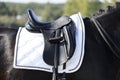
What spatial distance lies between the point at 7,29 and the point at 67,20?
705mm

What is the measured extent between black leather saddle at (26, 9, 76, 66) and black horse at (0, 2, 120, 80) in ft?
0.48

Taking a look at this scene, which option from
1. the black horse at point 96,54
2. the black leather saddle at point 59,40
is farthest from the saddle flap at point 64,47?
the black horse at point 96,54

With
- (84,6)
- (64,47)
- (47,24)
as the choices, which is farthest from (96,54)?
(84,6)

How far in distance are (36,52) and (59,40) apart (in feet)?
0.87

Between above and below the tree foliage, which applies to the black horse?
below

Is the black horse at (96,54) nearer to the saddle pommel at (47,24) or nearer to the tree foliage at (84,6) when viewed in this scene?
the saddle pommel at (47,24)

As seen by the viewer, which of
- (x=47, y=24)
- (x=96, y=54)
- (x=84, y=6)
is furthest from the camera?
(x=84, y=6)

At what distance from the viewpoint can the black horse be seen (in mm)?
3580

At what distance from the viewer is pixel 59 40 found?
3629mm

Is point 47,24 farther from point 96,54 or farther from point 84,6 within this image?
point 84,6

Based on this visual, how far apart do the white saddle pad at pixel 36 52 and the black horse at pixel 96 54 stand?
0.05 meters

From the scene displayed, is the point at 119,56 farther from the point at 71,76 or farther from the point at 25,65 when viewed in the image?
the point at 25,65

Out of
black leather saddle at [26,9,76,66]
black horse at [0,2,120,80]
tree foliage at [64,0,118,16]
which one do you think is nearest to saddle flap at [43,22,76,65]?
black leather saddle at [26,9,76,66]

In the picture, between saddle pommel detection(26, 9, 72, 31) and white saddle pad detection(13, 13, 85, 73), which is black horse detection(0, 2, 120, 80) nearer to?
white saddle pad detection(13, 13, 85, 73)
